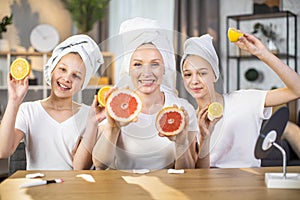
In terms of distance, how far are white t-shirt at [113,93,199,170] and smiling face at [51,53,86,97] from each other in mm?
319

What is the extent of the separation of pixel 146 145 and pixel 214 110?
294 mm

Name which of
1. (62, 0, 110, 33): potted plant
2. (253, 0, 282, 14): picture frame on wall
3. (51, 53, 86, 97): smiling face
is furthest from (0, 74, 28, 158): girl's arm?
(253, 0, 282, 14): picture frame on wall

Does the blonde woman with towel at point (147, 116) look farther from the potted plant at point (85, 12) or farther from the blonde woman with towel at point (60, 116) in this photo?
the potted plant at point (85, 12)

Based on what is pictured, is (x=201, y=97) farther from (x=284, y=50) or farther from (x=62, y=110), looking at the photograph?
(x=284, y=50)

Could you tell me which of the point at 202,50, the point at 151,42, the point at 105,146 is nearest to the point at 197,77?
the point at 202,50

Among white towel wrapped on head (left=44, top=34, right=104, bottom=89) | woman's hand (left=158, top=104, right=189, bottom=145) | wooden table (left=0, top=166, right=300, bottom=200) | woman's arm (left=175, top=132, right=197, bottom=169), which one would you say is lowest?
wooden table (left=0, top=166, right=300, bottom=200)

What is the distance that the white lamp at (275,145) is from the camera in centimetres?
157

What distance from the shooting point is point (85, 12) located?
5152 mm

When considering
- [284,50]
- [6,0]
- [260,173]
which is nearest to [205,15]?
[284,50]

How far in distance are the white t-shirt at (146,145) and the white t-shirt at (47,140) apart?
0.25 meters

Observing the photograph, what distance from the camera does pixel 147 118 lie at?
6.31 feet

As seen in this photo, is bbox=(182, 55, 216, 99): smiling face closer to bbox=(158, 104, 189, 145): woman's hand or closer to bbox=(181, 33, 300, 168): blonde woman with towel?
bbox=(181, 33, 300, 168): blonde woman with towel

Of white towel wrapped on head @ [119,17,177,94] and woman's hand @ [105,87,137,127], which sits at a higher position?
white towel wrapped on head @ [119,17,177,94]

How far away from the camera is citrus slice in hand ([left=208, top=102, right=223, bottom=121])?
203 cm
